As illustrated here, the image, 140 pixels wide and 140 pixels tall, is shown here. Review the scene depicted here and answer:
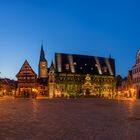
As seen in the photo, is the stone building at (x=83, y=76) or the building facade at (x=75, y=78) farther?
the stone building at (x=83, y=76)

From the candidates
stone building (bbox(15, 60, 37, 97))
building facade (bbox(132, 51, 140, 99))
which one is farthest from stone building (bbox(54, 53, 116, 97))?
building facade (bbox(132, 51, 140, 99))

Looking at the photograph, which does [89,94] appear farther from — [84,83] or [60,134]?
[60,134]

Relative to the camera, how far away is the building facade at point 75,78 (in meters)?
105

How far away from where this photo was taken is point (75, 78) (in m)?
108

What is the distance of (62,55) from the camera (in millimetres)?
108438

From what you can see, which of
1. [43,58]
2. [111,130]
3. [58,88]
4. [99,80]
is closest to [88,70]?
[99,80]

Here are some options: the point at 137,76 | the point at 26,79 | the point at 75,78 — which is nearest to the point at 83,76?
the point at 75,78

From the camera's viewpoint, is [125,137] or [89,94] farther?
[89,94]

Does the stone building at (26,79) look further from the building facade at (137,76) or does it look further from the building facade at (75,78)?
the building facade at (137,76)

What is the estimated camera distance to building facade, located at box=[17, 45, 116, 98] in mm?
104750

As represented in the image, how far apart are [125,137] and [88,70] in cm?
10009

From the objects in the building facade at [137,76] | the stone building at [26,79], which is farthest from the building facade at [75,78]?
the building facade at [137,76]

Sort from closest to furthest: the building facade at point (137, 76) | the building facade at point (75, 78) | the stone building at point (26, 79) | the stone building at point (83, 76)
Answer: the building facade at point (137, 76), the stone building at point (26, 79), the building facade at point (75, 78), the stone building at point (83, 76)

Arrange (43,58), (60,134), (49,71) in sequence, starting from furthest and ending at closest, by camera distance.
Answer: (43,58) → (49,71) → (60,134)
